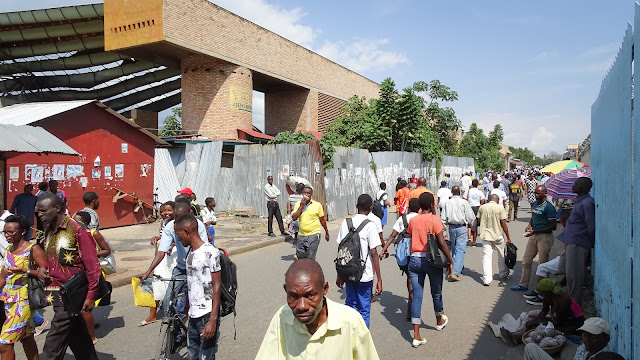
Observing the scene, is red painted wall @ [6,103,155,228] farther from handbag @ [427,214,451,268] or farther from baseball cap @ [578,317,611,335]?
baseball cap @ [578,317,611,335]

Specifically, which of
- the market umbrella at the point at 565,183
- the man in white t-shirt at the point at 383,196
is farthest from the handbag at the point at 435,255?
the man in white t-shirt at the point at 383,196

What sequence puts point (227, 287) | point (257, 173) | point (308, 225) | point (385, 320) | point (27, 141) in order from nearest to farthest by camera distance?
point (227, 287), point (385, 320), point (308, 225), point (27, 141), point (257, 173)

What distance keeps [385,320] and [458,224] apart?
9.65 ft

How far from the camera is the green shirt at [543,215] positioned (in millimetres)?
7066

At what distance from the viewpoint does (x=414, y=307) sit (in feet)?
16.7

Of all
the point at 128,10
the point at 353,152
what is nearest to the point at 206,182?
the point at 353,152

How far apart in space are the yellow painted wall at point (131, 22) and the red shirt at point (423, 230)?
17754mm

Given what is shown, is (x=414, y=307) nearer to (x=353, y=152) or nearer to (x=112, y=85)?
(x=353, y=152)

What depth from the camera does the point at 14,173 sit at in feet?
36.8

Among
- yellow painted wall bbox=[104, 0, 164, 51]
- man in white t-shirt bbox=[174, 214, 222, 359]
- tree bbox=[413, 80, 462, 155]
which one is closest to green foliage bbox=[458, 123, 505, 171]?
tree bbox=[413, 80, 462, 155]

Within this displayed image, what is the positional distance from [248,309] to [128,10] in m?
18.9

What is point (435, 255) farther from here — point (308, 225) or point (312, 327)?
point (312, 327)

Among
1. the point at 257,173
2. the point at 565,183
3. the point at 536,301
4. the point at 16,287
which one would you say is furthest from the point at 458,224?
the point at 257,173

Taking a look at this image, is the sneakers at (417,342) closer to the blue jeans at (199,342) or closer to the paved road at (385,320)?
the paved road at (385,320)
